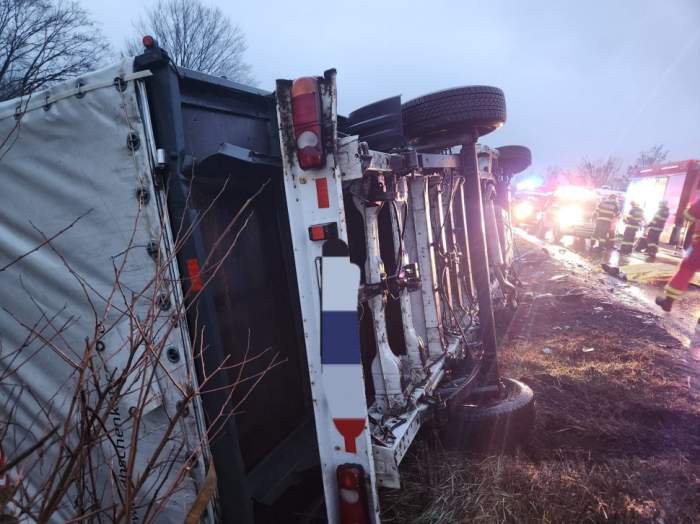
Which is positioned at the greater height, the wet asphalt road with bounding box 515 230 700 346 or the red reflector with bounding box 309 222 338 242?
the red reflector with bounding box 309 222 338 242

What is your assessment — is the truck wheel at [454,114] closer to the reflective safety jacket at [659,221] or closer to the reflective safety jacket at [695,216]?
the reflective safety jacket at [695,216]

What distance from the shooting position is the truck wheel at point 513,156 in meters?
5.66

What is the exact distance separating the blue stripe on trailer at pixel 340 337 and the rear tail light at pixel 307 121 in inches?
25.8

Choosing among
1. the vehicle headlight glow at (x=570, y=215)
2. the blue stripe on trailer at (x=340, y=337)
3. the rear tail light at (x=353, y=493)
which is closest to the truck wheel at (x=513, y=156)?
the blue stripe on trailer at (x=340, y=337)

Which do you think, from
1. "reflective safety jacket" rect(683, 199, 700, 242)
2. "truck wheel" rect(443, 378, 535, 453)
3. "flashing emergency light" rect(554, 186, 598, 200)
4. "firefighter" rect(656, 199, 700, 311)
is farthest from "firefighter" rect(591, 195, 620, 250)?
"truck wheel" rect(443, 378, 535, 453)

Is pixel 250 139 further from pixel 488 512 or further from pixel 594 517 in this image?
pixel 594 517

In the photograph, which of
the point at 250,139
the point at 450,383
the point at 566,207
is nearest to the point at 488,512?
the point at 450,383

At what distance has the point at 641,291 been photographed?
23.9ft

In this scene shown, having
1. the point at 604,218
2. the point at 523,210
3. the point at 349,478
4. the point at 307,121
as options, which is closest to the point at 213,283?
the point at 307,121

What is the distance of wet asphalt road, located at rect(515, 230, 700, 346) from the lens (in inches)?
219

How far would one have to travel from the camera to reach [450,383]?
9.71 ft

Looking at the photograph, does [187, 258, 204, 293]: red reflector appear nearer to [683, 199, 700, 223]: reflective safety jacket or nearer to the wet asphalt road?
the wet asphalt road

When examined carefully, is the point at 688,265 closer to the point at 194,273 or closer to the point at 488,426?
the point at 488,426

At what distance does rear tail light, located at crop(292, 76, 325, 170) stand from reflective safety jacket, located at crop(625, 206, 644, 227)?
1242cm
